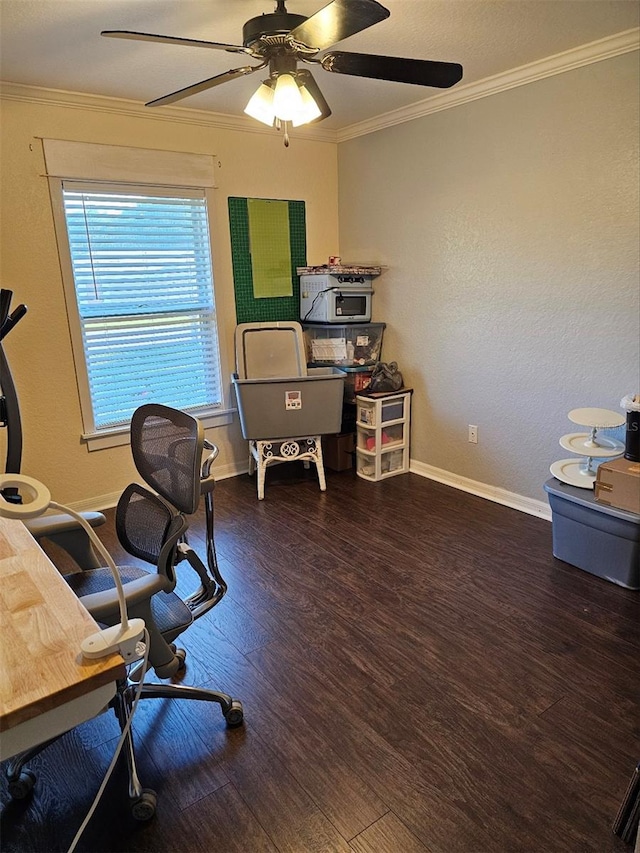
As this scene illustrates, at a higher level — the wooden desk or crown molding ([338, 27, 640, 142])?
crown molding ([338, 27, 640, 142])

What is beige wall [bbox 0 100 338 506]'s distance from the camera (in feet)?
9.45

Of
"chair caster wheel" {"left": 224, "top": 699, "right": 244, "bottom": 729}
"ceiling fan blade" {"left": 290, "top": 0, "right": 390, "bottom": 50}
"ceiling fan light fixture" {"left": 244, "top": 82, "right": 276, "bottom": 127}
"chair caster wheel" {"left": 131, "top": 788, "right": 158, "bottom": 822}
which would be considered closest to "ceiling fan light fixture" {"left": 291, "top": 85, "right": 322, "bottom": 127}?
"ceiling fan light fixture" {"left": 244, "top": 82, "right": 276, "bottom": 127}

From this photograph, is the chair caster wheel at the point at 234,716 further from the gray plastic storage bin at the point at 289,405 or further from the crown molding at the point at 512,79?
the crown molding at the point at 512,79

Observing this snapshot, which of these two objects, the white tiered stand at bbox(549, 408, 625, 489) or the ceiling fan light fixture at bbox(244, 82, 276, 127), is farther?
the white tiered stand at bbox(549, 408, 625, 489)

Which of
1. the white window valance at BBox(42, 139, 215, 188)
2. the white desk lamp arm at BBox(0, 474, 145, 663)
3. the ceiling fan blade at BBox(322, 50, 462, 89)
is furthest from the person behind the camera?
the white window valance at BBox(42, 139, 215, 188)

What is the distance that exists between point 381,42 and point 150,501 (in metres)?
2.15

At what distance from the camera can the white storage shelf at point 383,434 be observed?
3681 millimetres

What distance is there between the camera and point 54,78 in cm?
269

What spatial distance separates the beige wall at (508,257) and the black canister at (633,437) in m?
0.34

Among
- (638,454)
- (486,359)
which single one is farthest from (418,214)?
(638,454)

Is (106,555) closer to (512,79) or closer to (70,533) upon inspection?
(70,533)

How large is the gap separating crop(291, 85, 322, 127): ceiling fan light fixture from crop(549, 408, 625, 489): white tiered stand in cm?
176

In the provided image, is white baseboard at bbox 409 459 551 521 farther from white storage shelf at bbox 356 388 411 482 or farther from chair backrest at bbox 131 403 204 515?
chair backrest at bbox 131 403 204 515

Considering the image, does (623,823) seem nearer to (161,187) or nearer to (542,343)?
(542,343)
